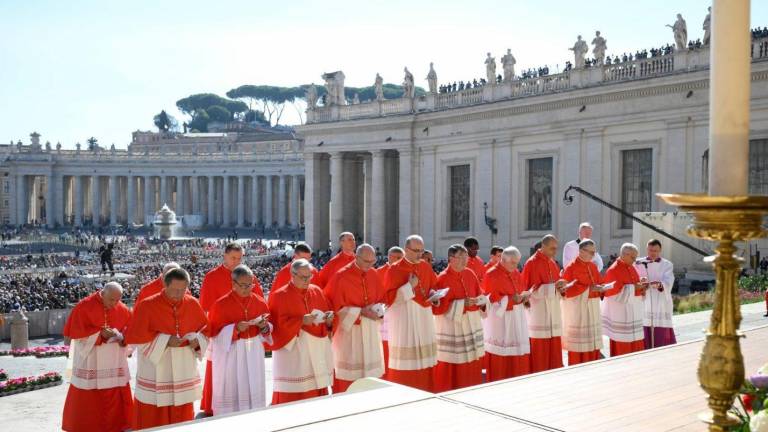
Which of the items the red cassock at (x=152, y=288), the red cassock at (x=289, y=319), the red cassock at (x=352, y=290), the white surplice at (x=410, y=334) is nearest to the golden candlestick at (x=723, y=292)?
the red cassock at (x=289, y=319)

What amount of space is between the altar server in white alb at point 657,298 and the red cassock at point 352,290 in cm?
580

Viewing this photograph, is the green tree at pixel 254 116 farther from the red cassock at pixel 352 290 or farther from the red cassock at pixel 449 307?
the red cassock at pixel 352 290

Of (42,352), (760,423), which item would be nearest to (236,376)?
(760,423)

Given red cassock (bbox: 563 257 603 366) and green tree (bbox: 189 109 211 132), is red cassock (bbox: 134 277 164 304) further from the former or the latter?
green tree (bbox: 189 109 211 132)

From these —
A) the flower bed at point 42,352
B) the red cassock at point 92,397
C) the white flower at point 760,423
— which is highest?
the white flower at point 760,423

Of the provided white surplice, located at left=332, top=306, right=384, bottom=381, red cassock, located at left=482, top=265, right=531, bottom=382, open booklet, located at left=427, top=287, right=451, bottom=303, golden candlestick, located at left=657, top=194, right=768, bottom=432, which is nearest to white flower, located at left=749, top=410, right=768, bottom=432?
golden candlestick, located at left=657, top=194, right=768, bottom=432

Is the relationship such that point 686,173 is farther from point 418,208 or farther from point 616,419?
point 616,419

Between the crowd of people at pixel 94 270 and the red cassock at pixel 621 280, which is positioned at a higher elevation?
the red cassock at pixel 621 280

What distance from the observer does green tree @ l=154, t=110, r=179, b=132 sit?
180 meters

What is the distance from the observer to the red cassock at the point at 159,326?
9.77 meters

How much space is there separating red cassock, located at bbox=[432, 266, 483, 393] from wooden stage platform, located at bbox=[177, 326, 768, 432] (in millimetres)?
4391

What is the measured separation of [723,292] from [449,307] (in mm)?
8764

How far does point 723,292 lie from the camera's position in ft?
11.8

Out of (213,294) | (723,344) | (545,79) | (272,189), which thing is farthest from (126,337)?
(272,189)
